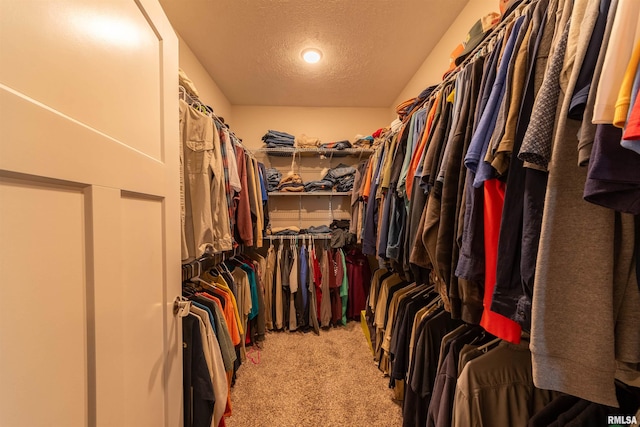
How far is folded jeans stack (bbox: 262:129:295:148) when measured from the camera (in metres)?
2.62

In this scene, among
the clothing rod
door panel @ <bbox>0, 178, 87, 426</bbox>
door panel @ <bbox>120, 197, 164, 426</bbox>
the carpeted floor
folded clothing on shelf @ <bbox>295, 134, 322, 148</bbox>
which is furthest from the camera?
folded clothing on shelf @ <bbox>295, 134, 322, 148</bbox>

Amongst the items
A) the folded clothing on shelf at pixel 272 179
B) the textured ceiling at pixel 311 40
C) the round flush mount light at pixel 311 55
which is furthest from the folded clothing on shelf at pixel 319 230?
the round flush mount light at pixel 311 55

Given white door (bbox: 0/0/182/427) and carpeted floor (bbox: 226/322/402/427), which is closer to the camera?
white door (bbox: 0/0/182/427)

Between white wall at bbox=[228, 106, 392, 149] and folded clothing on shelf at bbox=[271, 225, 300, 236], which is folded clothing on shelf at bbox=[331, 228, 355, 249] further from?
white wall at bbox=[228, 106, 392, 149]

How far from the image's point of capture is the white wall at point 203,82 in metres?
1.82

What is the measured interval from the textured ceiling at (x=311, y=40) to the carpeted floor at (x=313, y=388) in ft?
8.35

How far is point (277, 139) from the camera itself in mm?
2623

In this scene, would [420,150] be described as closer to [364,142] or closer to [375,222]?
[375,222]

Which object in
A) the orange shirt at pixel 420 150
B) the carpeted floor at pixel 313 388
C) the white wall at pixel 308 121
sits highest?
the white wall at pixel 308 121

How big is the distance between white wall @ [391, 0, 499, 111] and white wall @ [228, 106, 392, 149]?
2.16 feet

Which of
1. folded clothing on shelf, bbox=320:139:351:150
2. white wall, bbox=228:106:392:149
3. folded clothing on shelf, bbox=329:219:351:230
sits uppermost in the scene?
white wall, bbox=228:106:392:149

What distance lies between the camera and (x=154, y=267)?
2.35 ft

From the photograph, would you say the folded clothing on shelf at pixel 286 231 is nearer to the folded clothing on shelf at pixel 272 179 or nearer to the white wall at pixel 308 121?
the folded clothing on shelf at pixel 272 179

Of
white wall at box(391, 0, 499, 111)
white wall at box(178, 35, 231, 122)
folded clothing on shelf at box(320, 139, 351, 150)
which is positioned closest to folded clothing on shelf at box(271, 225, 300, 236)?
folded clothing on shelf at box(320, 139, 351, 150)
